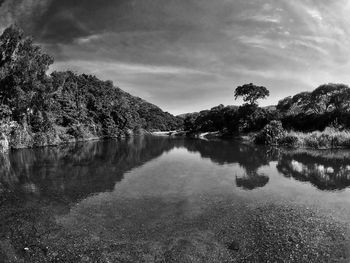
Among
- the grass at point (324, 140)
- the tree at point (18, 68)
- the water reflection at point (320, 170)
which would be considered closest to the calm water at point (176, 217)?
the water reflection at point (320, 170)

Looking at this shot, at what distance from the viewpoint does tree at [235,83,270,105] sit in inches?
3211

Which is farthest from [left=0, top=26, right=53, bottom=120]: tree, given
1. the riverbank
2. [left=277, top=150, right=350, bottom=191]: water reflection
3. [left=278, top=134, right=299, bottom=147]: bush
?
[left=278, top=134, right=299, bottom=147]: bush

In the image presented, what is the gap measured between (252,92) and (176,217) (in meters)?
75.9

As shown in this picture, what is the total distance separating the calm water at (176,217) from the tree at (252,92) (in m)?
63.2

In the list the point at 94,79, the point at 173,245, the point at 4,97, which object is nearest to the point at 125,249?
the point at 173,245

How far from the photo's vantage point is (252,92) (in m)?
81.7

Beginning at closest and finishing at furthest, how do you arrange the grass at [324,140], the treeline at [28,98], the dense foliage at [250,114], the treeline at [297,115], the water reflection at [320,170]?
1. the water reflection at [320,170]
2. the grass at [324,140]
3. the treeline at [28,98]
4. the treeline at [297,115]
5. the dense foliage at [250,114]

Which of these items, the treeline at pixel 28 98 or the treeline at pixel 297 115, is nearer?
the treeline at pixel 28 98

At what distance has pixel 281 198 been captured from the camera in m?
14.7

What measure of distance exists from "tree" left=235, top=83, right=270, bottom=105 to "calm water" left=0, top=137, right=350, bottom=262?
63.2 m

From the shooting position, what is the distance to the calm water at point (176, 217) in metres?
8.48

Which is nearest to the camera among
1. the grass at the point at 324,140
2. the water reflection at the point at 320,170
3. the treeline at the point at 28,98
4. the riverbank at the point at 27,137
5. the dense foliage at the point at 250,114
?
the water reflection at the point at 320,170

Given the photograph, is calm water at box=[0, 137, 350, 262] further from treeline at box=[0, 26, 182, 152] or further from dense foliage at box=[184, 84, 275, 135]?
dense foliage at box=[184, 84, 275, 135]

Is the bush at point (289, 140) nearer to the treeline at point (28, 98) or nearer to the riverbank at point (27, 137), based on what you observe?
the treeline at point (28, 98)
